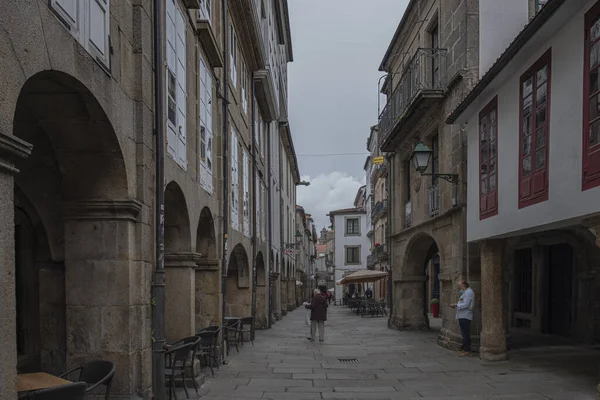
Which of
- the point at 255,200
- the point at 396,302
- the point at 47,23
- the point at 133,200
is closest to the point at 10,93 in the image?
the point at 47,23

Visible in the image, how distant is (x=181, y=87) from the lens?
8.58 m

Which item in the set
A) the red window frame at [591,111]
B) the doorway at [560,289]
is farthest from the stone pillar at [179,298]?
the doorway at [560,289]

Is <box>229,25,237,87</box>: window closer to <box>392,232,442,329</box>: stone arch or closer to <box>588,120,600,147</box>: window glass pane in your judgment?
<box>392,232,442,329</box>: stone arch

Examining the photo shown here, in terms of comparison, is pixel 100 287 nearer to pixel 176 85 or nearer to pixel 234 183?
pixel 176 85

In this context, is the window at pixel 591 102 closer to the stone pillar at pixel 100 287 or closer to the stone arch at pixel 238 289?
the stone pillar at pixel 100 287

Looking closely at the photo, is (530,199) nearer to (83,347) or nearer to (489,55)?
(489,55)

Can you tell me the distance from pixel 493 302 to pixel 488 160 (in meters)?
2.71

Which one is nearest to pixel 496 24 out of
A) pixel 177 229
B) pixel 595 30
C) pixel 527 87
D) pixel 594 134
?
pixel 527 87

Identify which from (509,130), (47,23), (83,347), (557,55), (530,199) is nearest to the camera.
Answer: (47,23)

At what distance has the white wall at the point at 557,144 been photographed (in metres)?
7.22

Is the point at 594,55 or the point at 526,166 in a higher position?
the point at 594,55

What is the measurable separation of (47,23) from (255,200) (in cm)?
1406

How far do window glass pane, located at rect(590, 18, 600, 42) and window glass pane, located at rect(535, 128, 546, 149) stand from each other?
171 centimetres

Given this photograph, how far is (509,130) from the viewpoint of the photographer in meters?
9.80
